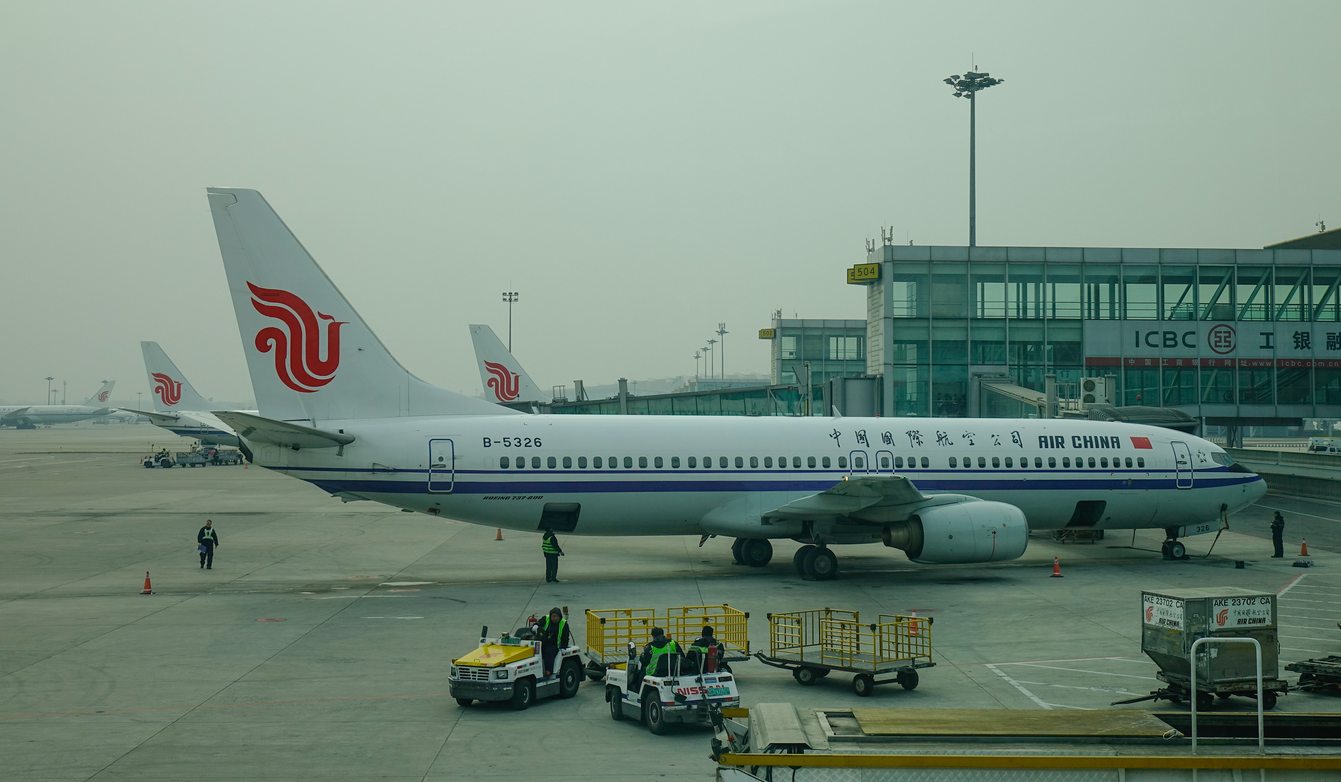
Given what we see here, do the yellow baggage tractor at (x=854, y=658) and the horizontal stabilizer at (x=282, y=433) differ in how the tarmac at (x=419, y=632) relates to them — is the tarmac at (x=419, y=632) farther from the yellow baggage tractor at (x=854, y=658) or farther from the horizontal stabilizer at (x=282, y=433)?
the horizontal stabilizer at (x=282, y=433)

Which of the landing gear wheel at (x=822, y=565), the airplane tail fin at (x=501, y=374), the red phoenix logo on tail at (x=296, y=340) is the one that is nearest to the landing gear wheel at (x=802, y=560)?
the landing gear wheel at (x=822, y=565)

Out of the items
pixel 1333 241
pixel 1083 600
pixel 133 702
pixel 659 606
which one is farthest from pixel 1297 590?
pixel 1333 241

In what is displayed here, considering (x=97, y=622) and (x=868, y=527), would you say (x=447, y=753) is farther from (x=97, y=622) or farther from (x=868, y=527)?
(x=868, y=527)

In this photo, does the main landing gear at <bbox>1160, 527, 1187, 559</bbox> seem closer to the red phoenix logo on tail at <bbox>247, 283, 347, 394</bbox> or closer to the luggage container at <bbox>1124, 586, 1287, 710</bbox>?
the luggage container at <bbox>1124, 586, 1287, 710</bbox>

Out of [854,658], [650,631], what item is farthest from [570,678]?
[854,658]

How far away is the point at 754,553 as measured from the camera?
1152 inches

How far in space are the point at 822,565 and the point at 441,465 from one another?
32.2ft

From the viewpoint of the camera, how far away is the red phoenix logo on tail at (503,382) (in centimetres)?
6050

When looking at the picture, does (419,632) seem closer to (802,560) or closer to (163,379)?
(802,560)

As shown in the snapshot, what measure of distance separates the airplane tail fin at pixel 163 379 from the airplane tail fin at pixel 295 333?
201 feet

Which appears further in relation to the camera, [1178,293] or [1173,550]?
[1178,293]

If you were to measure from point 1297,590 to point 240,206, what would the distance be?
2651 centimetres

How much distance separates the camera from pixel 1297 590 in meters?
25.3

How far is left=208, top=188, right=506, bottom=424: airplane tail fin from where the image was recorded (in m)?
24.5
